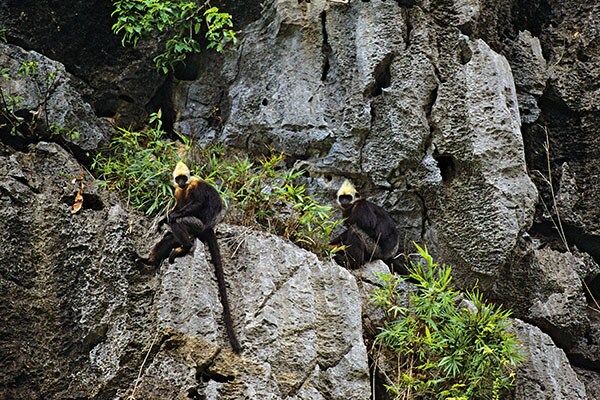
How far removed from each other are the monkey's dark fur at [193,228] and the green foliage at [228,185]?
1.22ft

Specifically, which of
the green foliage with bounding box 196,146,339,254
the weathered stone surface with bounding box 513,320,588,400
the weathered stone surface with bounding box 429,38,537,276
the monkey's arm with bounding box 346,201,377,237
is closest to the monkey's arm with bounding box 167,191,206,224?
the green foliage with bounding box 196,146,339,254

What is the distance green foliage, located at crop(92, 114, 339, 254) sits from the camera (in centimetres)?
643

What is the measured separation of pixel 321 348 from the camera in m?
5.71

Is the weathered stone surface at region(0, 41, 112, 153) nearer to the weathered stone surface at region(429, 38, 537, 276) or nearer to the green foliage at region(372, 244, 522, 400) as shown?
the green foliage at region(372, 244, 522, 400)

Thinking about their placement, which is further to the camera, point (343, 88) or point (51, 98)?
point (343, 88)

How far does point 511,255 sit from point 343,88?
2.21m

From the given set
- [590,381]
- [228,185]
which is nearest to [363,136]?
[228,185]

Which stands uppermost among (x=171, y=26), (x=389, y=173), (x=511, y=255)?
(x=171, y=26)

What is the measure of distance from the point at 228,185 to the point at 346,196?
1.09m

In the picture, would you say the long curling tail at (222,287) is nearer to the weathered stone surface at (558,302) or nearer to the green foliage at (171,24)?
the green foliage at (171,24)

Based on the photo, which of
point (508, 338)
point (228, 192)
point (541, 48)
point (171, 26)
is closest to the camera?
point (508, 338)

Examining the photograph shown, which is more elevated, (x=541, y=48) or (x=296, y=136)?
(x=541, y=48)

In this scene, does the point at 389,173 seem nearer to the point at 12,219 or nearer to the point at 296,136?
the point at 296,136

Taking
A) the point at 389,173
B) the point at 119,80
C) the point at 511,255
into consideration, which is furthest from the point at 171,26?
the point at 511,255
